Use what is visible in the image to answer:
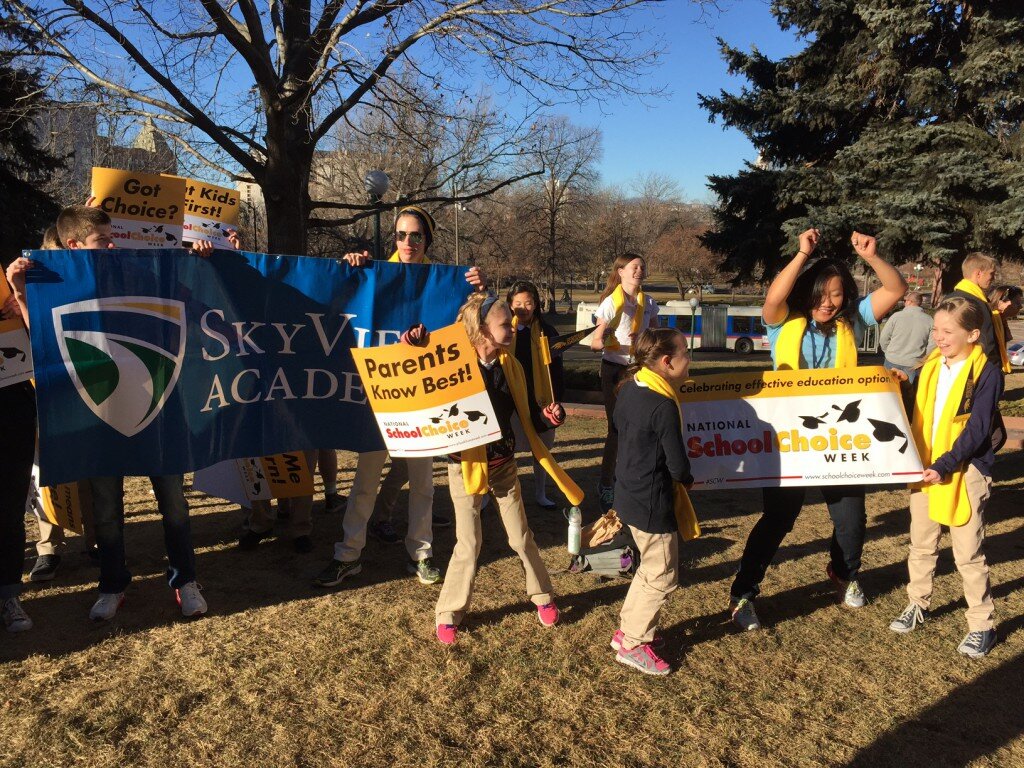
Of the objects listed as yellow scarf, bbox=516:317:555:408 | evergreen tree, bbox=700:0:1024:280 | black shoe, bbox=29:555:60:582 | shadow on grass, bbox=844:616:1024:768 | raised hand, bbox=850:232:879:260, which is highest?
evergreen tree, bbox=700:0:1024:280

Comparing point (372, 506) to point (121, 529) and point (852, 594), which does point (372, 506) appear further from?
point (852, 594)

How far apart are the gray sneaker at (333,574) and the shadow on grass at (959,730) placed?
2870 mm

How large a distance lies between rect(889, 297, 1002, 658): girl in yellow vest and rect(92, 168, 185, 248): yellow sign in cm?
578

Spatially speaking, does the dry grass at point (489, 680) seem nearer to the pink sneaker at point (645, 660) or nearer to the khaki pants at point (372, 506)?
the pink sneaker at point (645, 660)

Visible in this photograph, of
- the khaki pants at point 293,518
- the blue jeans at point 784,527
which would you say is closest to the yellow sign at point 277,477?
the khaki pants at point 293,518

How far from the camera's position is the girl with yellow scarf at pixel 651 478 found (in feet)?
11.0

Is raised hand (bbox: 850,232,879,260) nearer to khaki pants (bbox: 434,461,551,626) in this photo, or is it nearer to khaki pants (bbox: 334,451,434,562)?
khaki pants (bbox: 434,461,551,626)

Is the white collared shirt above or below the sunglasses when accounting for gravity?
below

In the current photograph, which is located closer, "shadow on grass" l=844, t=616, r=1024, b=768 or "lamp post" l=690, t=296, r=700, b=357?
"shadow on grass" l=844, t=616, r=1024, b=768

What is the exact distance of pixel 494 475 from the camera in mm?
3777

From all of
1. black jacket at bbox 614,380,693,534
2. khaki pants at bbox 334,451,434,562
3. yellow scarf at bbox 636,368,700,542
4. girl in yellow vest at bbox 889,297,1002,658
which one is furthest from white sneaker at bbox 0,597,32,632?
girl in yellow vest at bbox 889,297,1002,658

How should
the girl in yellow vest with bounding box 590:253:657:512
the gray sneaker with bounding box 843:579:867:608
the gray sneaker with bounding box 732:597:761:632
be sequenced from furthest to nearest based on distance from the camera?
1. the girl in yellow vest with bounding box 590:253:657:512
2. the gray sneaker with bounding box 843:579:867:608
3. the gray sneaker with bounding box 732:597:761:632

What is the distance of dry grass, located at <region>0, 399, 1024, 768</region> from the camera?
2877mm

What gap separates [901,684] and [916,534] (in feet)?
2.93
